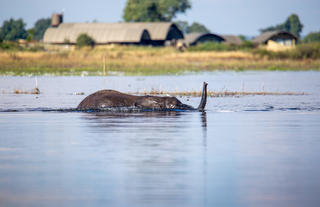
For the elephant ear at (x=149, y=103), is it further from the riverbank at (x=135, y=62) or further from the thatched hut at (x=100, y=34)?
the thatched hut at (x=100, y=34)

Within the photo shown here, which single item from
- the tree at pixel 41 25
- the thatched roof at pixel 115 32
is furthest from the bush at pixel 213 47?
the tree at pixel 41 25

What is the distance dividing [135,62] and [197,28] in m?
127

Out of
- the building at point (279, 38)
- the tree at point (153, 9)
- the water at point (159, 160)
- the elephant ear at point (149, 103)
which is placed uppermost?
the tree at point (153, 9)

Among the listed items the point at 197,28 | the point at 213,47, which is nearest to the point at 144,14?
the point at 213,47

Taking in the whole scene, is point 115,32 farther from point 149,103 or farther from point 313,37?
point 149,103

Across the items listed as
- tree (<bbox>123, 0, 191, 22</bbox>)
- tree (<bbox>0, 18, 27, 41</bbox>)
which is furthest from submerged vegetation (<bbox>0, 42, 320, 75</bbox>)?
tree (<bbox>0, 18, 27, 41</bbox>)

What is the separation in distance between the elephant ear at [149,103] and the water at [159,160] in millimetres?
773

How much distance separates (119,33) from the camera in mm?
94312

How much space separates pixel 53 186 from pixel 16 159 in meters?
2.66

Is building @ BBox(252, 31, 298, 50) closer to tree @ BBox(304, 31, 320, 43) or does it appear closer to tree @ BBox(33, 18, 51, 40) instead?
tree @ BBox(304, 31, 320, 43)

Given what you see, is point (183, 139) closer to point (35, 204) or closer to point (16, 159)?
point (16, 159)

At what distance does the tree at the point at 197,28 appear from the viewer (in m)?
188

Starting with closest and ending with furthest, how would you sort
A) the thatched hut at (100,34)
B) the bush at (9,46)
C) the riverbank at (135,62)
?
the riverbank at (135,62)
the bush at (9,46)
the thatched hut at (100,34)

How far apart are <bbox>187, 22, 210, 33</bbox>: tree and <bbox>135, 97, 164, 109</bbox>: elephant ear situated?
165480mm
